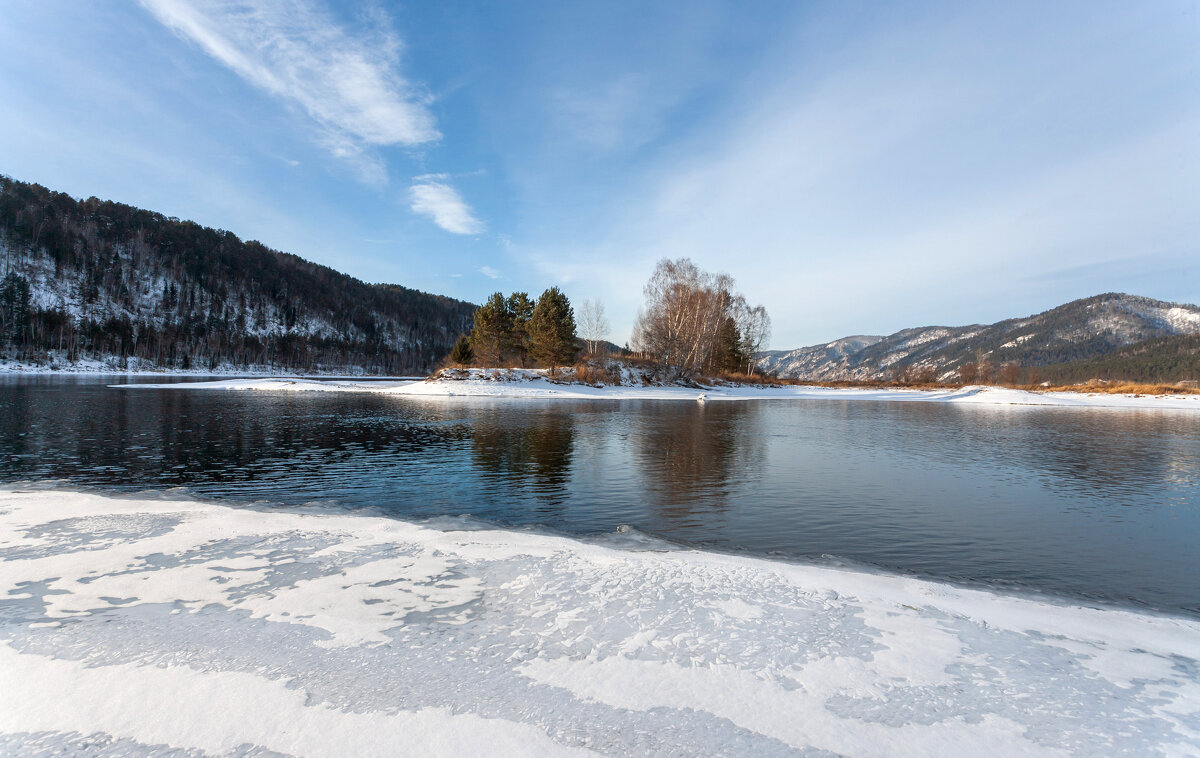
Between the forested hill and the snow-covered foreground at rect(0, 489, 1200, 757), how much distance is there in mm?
144256

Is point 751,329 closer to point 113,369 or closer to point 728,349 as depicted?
point 728,349

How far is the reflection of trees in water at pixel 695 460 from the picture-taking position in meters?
11.4

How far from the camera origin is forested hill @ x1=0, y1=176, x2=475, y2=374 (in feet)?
382

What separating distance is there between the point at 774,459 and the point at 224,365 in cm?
15643

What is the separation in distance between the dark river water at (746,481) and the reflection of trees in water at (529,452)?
0.37 ft

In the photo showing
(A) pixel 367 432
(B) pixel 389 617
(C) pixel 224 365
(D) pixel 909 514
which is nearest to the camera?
(B) pixel 389 617

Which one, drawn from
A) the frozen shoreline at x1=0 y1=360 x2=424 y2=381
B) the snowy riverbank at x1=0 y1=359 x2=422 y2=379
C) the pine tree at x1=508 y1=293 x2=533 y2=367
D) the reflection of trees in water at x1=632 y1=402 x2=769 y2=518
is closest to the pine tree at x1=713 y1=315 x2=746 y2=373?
the pine tree at x1=508 y1=293 x2=533 y2=367

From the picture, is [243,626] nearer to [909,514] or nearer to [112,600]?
[112,600]

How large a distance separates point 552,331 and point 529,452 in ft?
131

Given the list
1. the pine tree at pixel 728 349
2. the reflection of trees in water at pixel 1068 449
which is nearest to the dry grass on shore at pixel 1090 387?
the pine tree at pixel 728 349

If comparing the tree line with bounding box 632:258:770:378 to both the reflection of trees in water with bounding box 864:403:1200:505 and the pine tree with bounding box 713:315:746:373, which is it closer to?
the pine tree with bounding box 713:315:746:373

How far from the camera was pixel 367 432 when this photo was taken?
21.8 meters

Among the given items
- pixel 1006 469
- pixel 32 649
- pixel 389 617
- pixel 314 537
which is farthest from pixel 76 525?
pixel 1006 469

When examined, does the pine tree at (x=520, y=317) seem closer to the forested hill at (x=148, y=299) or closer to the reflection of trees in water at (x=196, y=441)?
the reflection of trees in water at (x=196, y=441)
